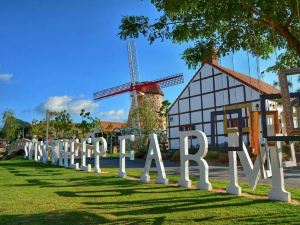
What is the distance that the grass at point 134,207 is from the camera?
254 inches

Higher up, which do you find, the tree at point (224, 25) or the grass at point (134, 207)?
the tree at point (224, 25)

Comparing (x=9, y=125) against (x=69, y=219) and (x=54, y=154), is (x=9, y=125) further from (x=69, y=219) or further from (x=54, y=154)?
(x=69, y=219)

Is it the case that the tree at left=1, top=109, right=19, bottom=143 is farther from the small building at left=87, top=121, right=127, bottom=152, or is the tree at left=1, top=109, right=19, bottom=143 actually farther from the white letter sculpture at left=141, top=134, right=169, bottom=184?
the white letter sculpture at left=141, top=134, right=169, bottom=184

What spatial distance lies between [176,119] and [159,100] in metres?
13.6

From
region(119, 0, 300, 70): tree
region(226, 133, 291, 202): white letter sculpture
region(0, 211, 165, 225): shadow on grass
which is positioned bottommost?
region(0, 211, 165, 225): shadow on grass

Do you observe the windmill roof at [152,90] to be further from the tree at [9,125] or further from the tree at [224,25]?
the tree at [224,25]

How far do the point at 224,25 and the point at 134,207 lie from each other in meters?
3.89

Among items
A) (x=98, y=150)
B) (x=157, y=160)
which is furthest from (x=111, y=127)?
(x=157, y=160)

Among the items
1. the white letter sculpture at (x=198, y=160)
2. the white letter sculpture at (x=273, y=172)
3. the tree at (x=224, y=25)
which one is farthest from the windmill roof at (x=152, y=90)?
Result: the tree at (x=224, y=25)

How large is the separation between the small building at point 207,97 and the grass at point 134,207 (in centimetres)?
1762

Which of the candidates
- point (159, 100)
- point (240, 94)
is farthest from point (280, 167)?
point (159, 100)

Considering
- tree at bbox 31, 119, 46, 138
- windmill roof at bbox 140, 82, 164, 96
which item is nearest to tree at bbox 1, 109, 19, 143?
tree at bbox 31, 119, 46, 138

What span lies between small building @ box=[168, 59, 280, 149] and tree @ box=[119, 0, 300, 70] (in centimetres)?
1942

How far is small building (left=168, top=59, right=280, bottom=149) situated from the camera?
2775 centimetres
